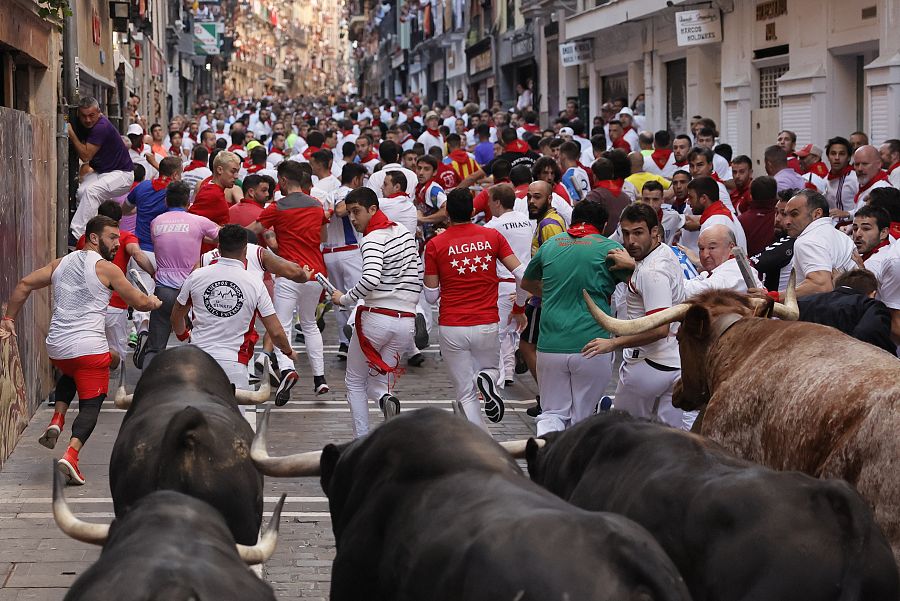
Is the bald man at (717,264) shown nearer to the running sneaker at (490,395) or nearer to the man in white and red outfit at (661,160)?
the running sneaker at (490,395)

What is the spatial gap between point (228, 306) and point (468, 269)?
171 cm

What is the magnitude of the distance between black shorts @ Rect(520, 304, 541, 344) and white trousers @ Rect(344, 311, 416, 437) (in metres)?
1.78

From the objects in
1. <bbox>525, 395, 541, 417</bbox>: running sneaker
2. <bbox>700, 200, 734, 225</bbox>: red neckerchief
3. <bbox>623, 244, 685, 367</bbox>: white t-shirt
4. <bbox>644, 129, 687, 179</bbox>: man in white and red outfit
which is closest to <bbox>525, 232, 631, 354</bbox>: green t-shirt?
<bbox>623, 244, 685, 367</bbox>: white t-shirt

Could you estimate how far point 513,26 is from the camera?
46.7 m

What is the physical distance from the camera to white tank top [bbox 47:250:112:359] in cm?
970

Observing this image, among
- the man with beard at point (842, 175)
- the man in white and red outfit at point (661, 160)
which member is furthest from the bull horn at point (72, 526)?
the man in white and red outfit at point (661, 160)

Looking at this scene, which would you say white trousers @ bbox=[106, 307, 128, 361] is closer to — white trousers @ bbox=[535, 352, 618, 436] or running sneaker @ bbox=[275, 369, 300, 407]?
running sneaker @ bbox=[275, 369, 300, 407]

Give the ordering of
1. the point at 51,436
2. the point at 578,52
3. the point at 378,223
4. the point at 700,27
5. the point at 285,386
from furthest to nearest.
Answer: the point at 578,52, the point at 700,27, the point at 285,386, the point at 378,223, the point at 51,436

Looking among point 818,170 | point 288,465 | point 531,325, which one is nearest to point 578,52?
point 818,170

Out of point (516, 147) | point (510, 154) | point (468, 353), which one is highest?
point (516, 147)

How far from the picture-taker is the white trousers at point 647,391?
342 inches

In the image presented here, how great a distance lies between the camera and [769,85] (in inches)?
967

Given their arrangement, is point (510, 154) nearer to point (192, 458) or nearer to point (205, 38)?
point (192, 458)

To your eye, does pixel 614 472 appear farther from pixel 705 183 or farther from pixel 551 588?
pixel 705 183
